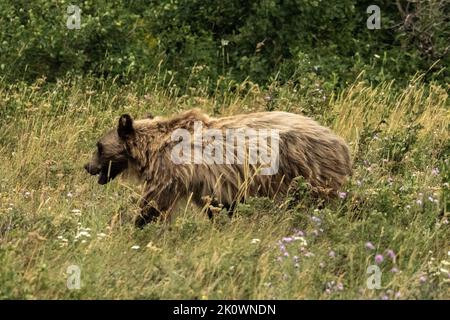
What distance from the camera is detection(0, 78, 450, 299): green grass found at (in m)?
5.88

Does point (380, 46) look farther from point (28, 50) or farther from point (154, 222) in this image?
point (154, 222)

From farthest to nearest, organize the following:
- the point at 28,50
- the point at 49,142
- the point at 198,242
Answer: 1. the point at 28,50
2. the point at 49,142
3. the point at 198,242

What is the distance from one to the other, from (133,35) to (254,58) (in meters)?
1.43

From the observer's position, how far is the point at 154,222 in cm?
735

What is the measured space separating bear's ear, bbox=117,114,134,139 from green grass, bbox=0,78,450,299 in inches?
15.1

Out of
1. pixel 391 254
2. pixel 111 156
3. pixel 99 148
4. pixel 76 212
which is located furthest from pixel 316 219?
pixel 99 148

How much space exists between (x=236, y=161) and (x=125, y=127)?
3.06ft

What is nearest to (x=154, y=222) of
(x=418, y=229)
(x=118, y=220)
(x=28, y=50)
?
(x=118, y=220)

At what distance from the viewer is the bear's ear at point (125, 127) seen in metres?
7.68

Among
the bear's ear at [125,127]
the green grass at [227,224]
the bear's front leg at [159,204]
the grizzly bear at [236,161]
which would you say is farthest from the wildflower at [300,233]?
the bear's ear at [125,127]

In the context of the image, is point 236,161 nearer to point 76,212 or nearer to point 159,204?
point 159,204

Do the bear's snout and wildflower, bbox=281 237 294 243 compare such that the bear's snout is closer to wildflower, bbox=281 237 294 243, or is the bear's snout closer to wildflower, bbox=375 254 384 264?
wildflower, bbox=281 237 294 243

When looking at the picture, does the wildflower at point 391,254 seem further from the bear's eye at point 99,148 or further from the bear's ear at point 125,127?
the bear's eye at point 99,148

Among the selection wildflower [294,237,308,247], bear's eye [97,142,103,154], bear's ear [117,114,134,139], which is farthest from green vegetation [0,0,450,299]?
bear's ear [117,114,134,139]
